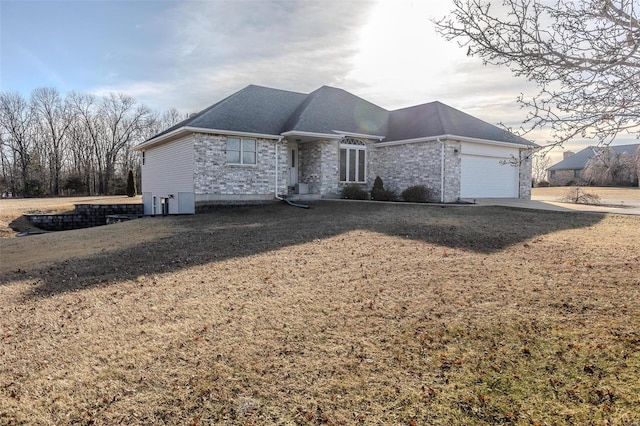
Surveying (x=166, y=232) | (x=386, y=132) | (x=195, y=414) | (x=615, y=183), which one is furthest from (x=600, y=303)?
(x=615, y=183)

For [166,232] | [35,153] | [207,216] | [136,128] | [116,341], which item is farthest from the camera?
[136,128]

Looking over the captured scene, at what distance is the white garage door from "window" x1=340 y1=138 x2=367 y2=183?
15.3 ft

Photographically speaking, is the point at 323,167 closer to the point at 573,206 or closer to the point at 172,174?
the point at 172,174

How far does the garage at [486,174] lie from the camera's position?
18.0 metres

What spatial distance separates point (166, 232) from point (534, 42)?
1002 cm

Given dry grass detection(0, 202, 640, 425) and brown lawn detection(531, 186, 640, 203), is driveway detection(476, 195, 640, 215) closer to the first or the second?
brown lawn detection(531, 186, 640, 203)

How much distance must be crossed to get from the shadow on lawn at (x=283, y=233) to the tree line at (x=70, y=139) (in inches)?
1318

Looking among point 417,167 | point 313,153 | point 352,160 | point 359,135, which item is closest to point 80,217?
point 313,153

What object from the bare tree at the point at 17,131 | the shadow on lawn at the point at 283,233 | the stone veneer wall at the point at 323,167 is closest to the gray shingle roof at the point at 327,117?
the stone veneer wall at the point at 323,167

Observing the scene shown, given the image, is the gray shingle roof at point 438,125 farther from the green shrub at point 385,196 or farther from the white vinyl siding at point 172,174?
the white vinyl siding at point 172,174

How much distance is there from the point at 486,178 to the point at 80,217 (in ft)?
65.9

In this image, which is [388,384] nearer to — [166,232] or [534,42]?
[534,42]

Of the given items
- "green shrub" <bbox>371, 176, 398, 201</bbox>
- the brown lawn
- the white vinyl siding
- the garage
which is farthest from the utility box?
the brown lawn

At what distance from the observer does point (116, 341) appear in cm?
412
